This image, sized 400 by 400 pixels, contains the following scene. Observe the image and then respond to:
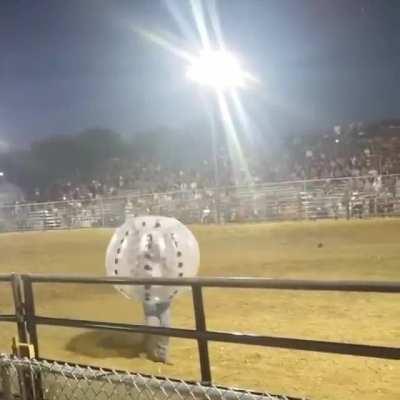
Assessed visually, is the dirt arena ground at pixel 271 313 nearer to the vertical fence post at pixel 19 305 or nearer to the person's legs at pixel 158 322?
the person's legs at pixel 158 322

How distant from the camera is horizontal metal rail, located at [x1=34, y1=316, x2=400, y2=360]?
3.27m

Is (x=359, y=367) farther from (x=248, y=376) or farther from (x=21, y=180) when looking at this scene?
(x=21, y=180)

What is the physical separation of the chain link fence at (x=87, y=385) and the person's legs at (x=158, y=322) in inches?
91.5

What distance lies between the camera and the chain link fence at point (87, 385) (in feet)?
12.2

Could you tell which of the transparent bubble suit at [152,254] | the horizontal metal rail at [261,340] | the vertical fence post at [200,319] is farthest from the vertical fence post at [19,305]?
the transparent bubble suit at [152,254]

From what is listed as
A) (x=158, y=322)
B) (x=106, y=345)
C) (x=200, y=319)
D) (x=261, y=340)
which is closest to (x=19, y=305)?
(x=200, y=319)

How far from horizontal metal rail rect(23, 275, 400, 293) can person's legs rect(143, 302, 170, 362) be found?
2461 mm

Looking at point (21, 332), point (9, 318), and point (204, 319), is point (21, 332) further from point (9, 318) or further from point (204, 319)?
point (204, 319)

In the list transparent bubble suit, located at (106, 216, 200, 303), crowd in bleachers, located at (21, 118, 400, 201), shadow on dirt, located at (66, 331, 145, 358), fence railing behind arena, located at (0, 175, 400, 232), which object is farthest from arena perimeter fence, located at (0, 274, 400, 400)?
crowd in bleachers, located at (21, 118, 400, 201)

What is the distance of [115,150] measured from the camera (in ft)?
218

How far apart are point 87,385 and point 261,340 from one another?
138cm

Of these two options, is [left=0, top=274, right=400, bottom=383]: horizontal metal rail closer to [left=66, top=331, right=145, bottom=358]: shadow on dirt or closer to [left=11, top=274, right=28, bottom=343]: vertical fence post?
[left=11, top=274, right=28, bottom=343]: vertical fence post

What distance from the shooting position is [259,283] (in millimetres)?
3641

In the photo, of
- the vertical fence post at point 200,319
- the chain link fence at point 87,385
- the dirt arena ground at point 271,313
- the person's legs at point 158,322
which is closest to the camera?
the chain link fence at point 87,385
